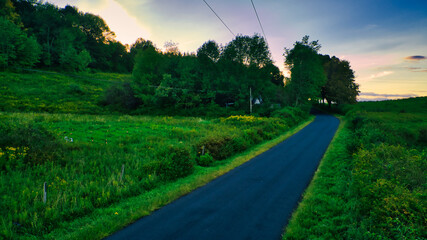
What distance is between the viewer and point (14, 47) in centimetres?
5975

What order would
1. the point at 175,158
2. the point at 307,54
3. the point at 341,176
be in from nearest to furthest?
the point at 341,176 → the point at 175,158 → the point at 307,54

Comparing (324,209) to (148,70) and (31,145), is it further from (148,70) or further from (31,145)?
(148,70)

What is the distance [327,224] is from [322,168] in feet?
22.4

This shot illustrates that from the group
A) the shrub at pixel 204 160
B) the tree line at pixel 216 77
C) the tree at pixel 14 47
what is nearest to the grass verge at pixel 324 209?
the shrub at pixel 204 160

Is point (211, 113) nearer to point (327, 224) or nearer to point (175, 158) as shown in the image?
point (175, 158)

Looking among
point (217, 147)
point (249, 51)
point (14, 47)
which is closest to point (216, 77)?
point (249, 51)

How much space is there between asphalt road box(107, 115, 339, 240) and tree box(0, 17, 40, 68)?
75.4 meters

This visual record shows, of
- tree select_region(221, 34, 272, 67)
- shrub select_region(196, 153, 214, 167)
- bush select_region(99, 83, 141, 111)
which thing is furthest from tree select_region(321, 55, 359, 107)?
shrub select_region(196, 153, 214, 167)

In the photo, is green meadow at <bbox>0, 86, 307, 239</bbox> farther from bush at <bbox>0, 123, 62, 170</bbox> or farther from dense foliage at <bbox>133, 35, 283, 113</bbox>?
dense foliage at <bbox>133, 35, 283, 113</bbox>

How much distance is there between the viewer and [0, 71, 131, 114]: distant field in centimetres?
3708

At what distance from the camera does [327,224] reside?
6828mm

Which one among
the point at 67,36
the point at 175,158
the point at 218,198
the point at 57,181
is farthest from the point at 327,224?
the point at 67,36

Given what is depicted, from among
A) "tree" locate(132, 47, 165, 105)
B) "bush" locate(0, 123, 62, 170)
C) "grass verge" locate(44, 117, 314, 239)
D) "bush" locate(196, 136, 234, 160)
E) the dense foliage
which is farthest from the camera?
"tree" locate(132, 47, 165, 105)

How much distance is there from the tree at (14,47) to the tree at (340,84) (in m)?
92.2
